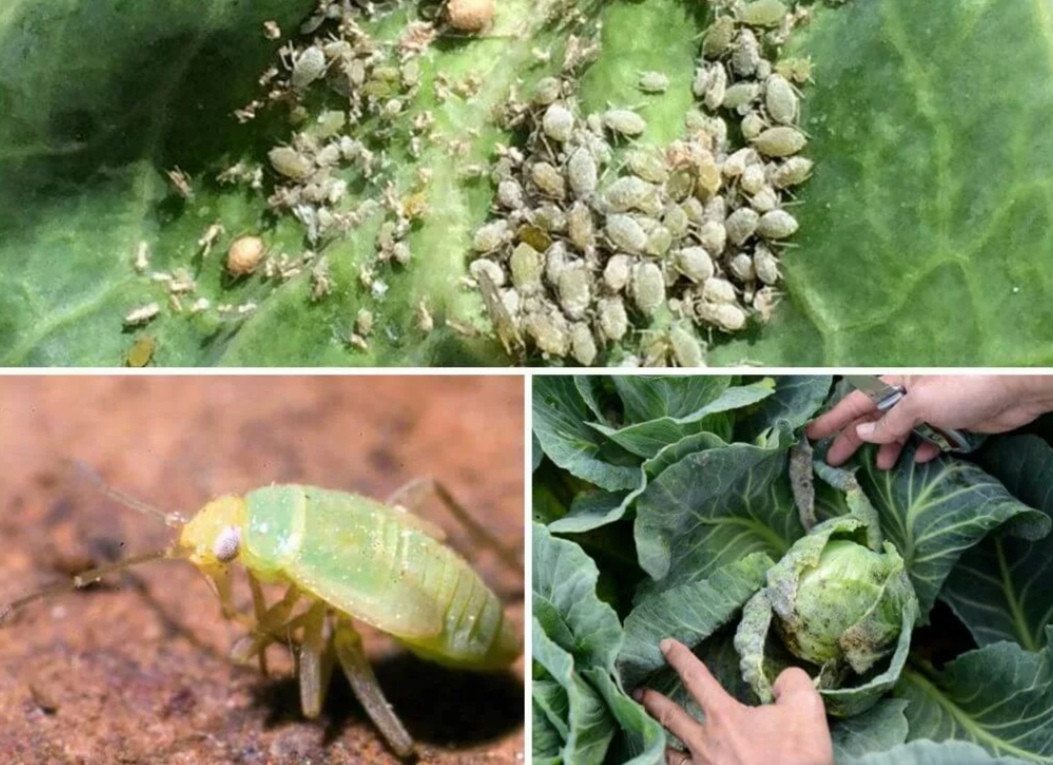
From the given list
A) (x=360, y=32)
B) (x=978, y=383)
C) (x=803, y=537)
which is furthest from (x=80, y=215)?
(x=978, y=383)

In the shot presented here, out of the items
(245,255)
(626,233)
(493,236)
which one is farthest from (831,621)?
(245,255)

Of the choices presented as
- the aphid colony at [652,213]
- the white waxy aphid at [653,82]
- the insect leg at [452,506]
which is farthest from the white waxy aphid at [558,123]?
the insect leg at [452,506]

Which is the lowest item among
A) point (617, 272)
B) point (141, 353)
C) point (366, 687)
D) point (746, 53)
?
point (366, 687)

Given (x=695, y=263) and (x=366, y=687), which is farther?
(x=695, y=263)

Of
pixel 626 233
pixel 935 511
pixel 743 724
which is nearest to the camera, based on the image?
pixel 743 724

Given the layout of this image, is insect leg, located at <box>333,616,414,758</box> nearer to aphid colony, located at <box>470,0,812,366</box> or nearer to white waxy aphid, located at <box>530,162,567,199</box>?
aphid colony, located at <box>470,0,812,366</box>

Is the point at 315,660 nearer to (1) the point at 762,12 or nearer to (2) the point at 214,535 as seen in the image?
(2) the point at 214,535
